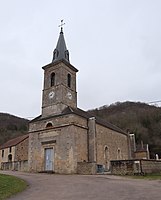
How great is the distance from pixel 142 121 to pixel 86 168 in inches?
1785

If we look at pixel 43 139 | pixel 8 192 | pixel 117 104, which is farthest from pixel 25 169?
pixel 117 104

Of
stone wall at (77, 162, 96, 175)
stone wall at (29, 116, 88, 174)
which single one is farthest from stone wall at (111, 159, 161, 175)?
stone wall at (29, 116, 88, 174)

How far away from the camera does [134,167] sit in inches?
795

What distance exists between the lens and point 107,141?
101 ft

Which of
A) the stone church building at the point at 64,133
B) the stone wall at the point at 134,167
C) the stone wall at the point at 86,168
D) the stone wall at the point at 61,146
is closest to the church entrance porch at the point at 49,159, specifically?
the stone church building at the point at 64,133

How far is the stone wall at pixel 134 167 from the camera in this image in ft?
65.8

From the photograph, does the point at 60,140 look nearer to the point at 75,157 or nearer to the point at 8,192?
the point at 75,157

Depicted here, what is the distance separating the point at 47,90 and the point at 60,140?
731cm

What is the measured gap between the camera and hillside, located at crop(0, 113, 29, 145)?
73.3 metres

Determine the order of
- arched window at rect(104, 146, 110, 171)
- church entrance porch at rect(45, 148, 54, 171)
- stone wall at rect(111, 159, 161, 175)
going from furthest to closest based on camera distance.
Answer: arched window at rect(104, 146, 110, 171), church entrance porch at rect(45, 148, 54, 171), stone wall at rect(111, 159, 161, 175)

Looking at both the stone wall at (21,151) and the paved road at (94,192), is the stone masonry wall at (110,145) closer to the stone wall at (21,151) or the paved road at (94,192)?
the paved road at (94,192)

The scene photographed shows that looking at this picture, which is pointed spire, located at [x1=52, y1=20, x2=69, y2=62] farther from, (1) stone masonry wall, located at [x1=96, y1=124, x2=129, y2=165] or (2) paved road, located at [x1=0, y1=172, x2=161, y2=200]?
(2) paved road, located at [x1=0, y1=172, x2=161, y2=200]

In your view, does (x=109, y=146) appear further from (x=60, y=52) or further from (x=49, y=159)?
(x=60, y=52)

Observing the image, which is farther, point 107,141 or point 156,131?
point 156,131
